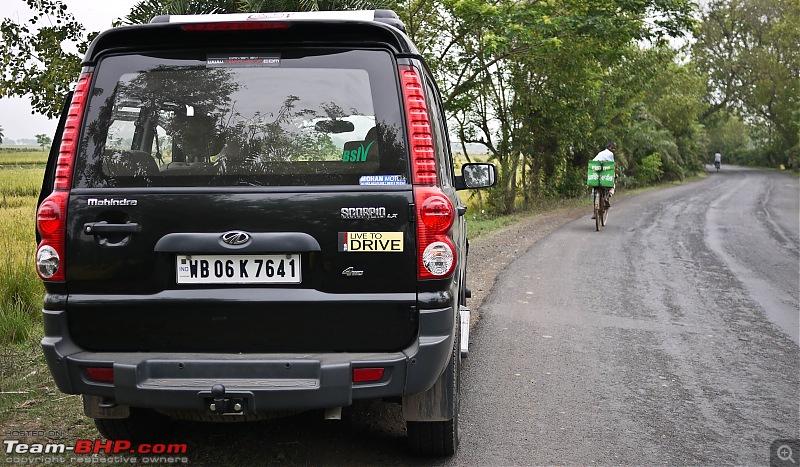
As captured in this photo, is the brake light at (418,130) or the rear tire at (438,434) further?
the rear tire at (438,434)

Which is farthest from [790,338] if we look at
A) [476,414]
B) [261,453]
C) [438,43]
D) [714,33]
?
[714,33]

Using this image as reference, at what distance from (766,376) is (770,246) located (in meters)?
8.56

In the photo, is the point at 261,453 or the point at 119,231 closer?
the point at 119,231

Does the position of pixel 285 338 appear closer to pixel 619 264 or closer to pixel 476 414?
pixel 476 414

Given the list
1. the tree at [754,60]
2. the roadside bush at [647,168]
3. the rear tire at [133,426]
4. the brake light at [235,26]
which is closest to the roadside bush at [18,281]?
the rear tire at [133,426]

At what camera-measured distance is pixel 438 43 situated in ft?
59.9

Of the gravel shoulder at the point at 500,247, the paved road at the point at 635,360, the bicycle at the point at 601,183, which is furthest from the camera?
the bicycle at the point at 601,183

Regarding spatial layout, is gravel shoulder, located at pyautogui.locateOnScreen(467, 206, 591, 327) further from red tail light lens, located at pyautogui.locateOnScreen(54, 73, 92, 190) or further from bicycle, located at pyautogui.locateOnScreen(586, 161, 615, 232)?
red tail light lens, located at pyautogui.locateOnScreen(54, 73, 92, 190)

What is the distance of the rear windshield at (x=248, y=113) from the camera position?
11.6 ft

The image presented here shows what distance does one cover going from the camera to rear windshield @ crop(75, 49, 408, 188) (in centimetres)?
354

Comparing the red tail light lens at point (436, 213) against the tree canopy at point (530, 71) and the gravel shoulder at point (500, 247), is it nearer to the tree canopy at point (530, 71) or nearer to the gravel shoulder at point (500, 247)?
the gravel shoulder at point (500, 247)

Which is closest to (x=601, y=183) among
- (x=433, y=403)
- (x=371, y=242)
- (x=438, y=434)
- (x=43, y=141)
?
(x=43, y=141)

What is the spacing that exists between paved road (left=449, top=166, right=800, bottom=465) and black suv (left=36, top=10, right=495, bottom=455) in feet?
3.91

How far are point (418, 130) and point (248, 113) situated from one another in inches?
31.3
